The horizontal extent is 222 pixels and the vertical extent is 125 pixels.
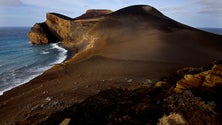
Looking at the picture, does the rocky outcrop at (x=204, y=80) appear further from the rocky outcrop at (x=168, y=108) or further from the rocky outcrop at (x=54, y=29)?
the rocky outcrop at (x=54, y=29)

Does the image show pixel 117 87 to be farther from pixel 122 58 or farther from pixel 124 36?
pixel 124 36

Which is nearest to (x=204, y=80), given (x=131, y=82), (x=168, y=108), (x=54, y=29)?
(x=168, y=108)

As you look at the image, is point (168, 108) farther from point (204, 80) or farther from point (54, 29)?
point (54, 29)

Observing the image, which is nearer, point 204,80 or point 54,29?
point 204,80

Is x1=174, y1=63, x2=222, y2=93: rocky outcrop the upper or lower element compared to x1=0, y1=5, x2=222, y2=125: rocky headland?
upper

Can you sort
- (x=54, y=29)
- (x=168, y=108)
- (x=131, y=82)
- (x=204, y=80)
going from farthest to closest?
(x=54, y=29), (x=131, y=82), (x=204, y=80), (x=168, y=108)

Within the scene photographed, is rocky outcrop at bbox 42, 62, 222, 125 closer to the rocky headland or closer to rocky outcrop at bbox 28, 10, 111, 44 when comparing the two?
the rocky headland

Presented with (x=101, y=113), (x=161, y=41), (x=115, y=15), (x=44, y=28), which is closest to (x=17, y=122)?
(x=101, y=113)

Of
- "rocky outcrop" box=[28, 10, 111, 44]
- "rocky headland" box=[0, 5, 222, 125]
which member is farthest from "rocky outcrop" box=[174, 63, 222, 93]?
"rocky outcrop" box=[28, 10, 111, 44]
